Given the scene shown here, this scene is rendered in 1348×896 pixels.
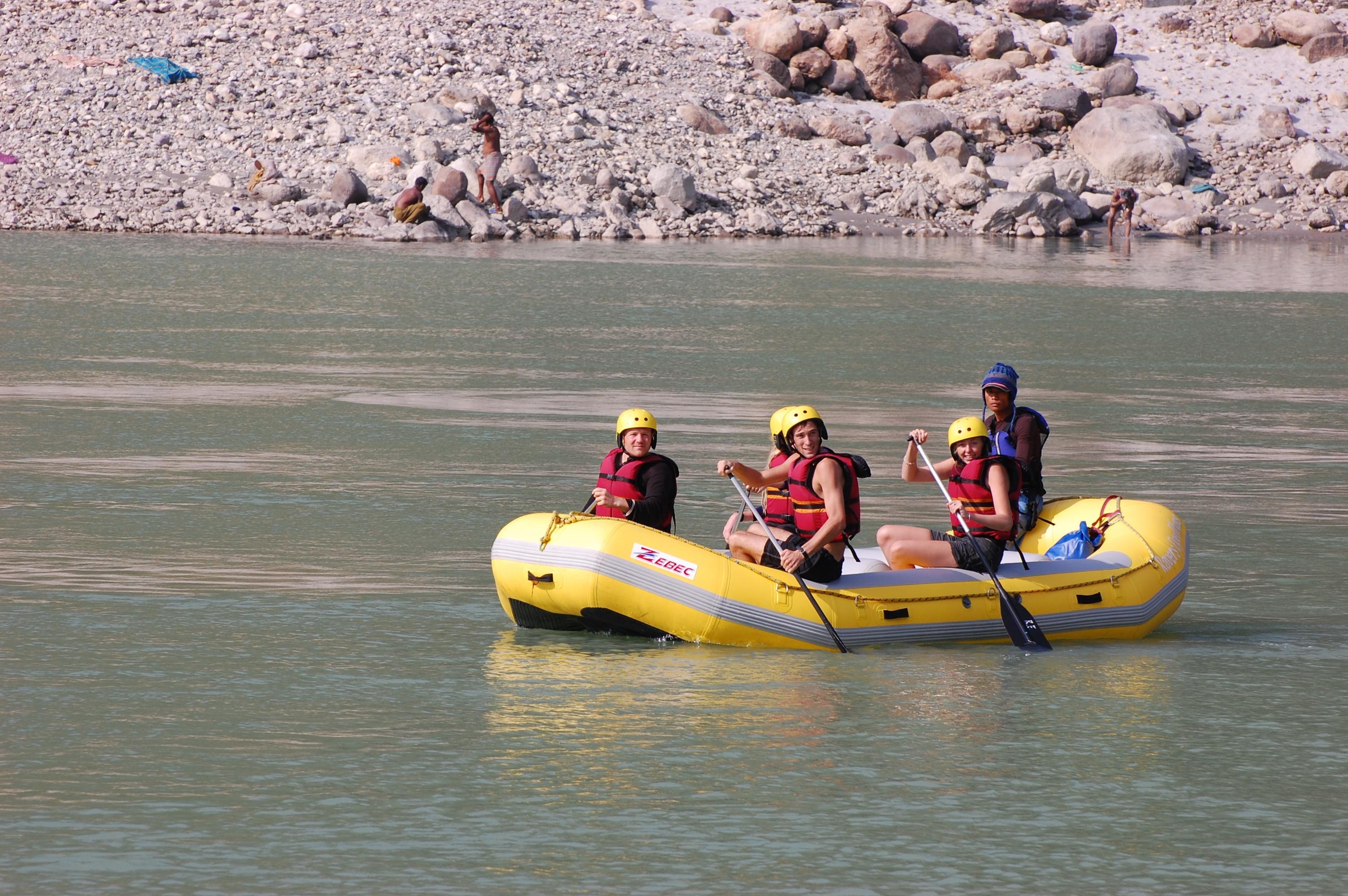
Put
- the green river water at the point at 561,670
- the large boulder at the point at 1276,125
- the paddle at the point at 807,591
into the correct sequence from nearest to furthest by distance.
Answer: the green river water at the point at 561,670 < the paddle at the point at 807,591 < the large boulder at the point at 1276,125

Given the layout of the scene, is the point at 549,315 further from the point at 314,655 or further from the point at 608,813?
the point at 608,813

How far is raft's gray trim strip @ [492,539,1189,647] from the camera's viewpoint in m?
8.35

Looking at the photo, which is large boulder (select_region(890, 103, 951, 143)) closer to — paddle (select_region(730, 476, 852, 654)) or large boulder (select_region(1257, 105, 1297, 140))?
large boulder (select_region(1257, 105, 1297, 140))

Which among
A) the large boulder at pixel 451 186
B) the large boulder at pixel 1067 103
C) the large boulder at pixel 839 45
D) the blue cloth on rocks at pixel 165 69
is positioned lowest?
the large boulder at pixel 451 186

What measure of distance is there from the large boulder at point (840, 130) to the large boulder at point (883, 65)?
2.88 meters

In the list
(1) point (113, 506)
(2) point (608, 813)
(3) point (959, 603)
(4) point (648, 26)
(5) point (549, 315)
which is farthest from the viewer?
(4) point (648, 26)

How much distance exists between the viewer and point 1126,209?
41.1m

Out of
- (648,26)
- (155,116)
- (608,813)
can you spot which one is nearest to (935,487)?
(608,813)

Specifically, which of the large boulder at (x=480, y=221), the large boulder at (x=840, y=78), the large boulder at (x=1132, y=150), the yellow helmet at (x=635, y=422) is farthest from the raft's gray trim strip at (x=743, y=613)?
the large boulder at (x=840, y=78)

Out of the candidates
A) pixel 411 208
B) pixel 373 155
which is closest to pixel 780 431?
pixel 411 208

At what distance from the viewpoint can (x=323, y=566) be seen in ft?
32.7

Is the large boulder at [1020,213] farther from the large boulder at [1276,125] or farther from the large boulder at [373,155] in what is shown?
the large boulder at [373,155]

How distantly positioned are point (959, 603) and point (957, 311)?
52.9 ft

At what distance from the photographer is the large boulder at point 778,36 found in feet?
153
